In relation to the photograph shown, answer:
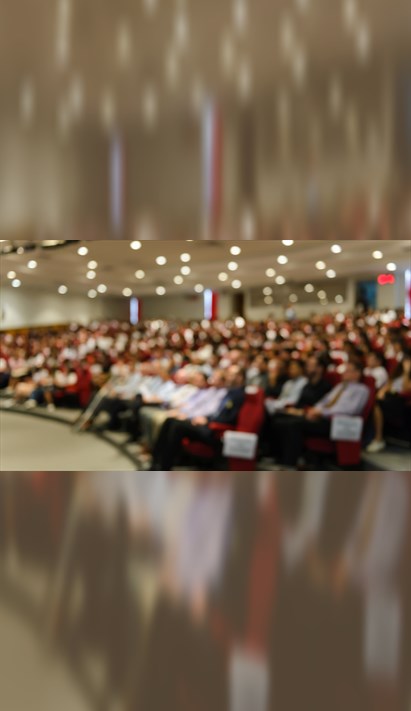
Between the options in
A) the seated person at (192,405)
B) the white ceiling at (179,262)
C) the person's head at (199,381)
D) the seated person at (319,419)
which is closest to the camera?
the seated person at (319,419)

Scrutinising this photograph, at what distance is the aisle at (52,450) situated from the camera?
475 centimetres

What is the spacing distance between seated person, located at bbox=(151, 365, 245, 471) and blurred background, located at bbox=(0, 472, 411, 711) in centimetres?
264

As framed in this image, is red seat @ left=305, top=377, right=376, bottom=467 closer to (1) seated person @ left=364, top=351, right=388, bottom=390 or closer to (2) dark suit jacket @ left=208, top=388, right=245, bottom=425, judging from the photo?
(2) dark suit jacket @ left=208, top=388, right=245, bottom=425

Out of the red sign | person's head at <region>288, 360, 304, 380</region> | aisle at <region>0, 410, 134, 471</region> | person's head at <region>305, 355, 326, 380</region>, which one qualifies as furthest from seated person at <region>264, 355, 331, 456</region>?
the red sign

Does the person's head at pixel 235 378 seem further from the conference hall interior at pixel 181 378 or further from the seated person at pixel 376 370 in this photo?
the seated person at pixel 376 370

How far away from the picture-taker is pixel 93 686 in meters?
0.93

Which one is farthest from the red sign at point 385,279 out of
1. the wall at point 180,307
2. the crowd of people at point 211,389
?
the crowd of people at point 211,389

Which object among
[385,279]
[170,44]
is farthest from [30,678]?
[385,279]

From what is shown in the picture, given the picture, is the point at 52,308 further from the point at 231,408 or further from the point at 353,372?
the point at 353,372

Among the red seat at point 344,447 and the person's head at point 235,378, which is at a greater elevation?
the person's head at point 235,378

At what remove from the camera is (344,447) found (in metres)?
4.31

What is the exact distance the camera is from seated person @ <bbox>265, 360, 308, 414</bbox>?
18.7 feet

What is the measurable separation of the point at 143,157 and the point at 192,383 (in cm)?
484

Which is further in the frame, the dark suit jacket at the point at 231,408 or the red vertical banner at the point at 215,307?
the red vertical banner at the point at 215,307
